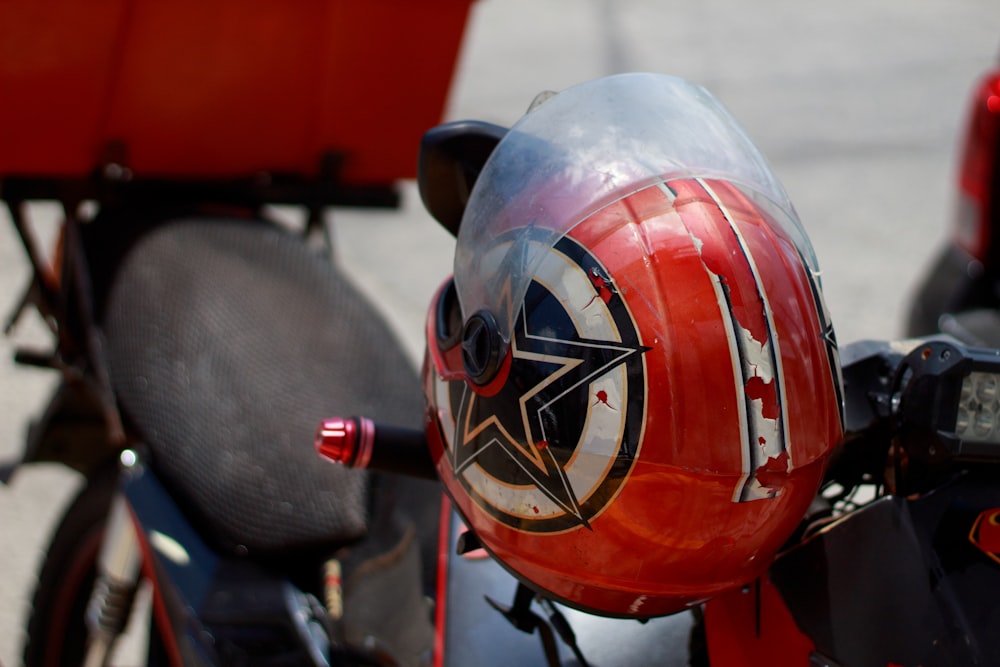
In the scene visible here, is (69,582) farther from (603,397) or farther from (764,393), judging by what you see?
(764,393)

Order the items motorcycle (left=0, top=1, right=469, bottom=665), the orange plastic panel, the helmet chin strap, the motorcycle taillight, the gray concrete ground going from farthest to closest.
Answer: the gray concrete ground
the motorcycle taillight
the orange plastic panel
motorcycle (left=0, top=1, right=469, bottom=665)
the helmet chin strap

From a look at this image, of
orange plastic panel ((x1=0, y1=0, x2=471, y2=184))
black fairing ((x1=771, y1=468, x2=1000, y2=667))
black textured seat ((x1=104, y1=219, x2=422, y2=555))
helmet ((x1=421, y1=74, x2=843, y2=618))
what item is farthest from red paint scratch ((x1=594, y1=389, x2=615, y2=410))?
orange plastic panel ((x1=0, y1=0, x2=471, y2=184))

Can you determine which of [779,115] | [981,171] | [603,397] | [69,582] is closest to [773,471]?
[603,397]

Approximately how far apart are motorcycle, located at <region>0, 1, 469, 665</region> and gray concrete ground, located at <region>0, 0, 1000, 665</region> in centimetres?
108

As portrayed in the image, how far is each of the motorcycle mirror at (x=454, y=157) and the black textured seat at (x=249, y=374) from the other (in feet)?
2.62

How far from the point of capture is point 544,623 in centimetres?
157

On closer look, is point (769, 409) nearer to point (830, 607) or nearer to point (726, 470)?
point (726, 470)

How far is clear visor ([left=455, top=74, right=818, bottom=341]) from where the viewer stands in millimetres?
1308

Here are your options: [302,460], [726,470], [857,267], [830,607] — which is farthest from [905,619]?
[857,267]

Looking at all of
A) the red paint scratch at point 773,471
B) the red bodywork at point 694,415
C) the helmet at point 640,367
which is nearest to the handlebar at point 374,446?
the helmet at point 640,367

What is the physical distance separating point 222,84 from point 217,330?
625 millimetres

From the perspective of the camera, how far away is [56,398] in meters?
2.58

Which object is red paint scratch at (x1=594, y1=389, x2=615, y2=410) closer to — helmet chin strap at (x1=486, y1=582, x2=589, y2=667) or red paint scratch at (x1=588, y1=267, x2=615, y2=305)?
red paint scratch at (x1=588, y1=267, x2=615, y2=305)

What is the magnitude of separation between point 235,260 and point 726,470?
160cm
